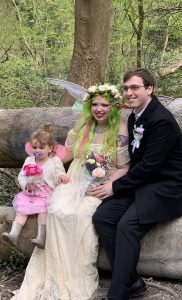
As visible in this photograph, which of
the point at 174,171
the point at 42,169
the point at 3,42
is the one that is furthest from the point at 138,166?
the point at 3,42

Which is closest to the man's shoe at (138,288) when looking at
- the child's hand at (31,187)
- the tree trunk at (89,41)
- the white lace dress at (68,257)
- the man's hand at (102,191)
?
the white lace dress at (68,257)

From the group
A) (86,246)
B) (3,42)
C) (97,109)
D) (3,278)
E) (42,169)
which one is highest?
(3,42)

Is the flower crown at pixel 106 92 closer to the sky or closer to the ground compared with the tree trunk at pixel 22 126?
closer to the sky

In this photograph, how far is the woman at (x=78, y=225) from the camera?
11.6ft

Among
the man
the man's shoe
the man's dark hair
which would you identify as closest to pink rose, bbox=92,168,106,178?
the man

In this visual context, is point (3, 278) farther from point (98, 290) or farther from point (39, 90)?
point (39, 90)

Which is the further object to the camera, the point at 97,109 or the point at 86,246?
the point at 97,109

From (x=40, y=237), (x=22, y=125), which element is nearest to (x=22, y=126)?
(x=22, y=125)

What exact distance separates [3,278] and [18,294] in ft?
1.56

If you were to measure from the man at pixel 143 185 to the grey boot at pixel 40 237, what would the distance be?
489 mm

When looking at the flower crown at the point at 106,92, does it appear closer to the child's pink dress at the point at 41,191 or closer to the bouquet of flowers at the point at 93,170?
the bouquet of flowers at the point at 93,170

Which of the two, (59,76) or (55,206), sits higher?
(59,76)

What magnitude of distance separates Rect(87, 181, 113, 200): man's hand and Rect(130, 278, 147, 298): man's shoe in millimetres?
704

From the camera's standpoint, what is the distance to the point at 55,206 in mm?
3617
